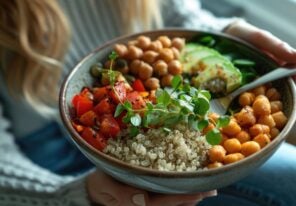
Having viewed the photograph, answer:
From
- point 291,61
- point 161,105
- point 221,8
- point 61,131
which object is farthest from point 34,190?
point 221,8

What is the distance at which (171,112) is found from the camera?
0.61 m

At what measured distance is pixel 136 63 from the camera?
29.0 inches

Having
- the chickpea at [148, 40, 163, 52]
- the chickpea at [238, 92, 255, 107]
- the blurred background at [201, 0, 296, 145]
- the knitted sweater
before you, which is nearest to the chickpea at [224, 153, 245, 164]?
the chickpea at [238, 92, 255, 107]

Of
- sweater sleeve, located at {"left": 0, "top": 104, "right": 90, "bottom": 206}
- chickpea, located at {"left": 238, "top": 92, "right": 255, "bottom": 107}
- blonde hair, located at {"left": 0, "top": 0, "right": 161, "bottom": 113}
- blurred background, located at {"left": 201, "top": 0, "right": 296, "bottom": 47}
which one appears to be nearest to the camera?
chickpea, located at {"left": 238, "top": 92, "right": 255, "bottom": 107}

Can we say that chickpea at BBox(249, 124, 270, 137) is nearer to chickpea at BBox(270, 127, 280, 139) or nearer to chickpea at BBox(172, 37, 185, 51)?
chickpea at BBox(270, 127, 280, 139)

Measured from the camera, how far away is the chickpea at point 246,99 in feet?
2.25

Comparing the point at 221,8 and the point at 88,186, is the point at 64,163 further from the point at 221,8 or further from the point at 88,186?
the point at 221,8

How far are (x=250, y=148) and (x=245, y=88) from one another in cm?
12

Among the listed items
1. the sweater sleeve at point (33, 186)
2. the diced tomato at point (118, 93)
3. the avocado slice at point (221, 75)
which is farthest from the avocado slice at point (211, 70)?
the sweater sleeve at point (33, 186)

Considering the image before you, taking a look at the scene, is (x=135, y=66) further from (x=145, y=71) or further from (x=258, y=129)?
(x=258, y=129)

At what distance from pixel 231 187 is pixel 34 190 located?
0.30 meters

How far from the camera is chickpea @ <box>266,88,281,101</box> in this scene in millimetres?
697

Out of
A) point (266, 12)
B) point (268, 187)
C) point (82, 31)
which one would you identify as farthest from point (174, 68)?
point (266, 12)

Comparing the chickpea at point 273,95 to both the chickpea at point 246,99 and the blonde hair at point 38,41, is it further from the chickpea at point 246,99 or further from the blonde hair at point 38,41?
the blonde hair at point 38,41
